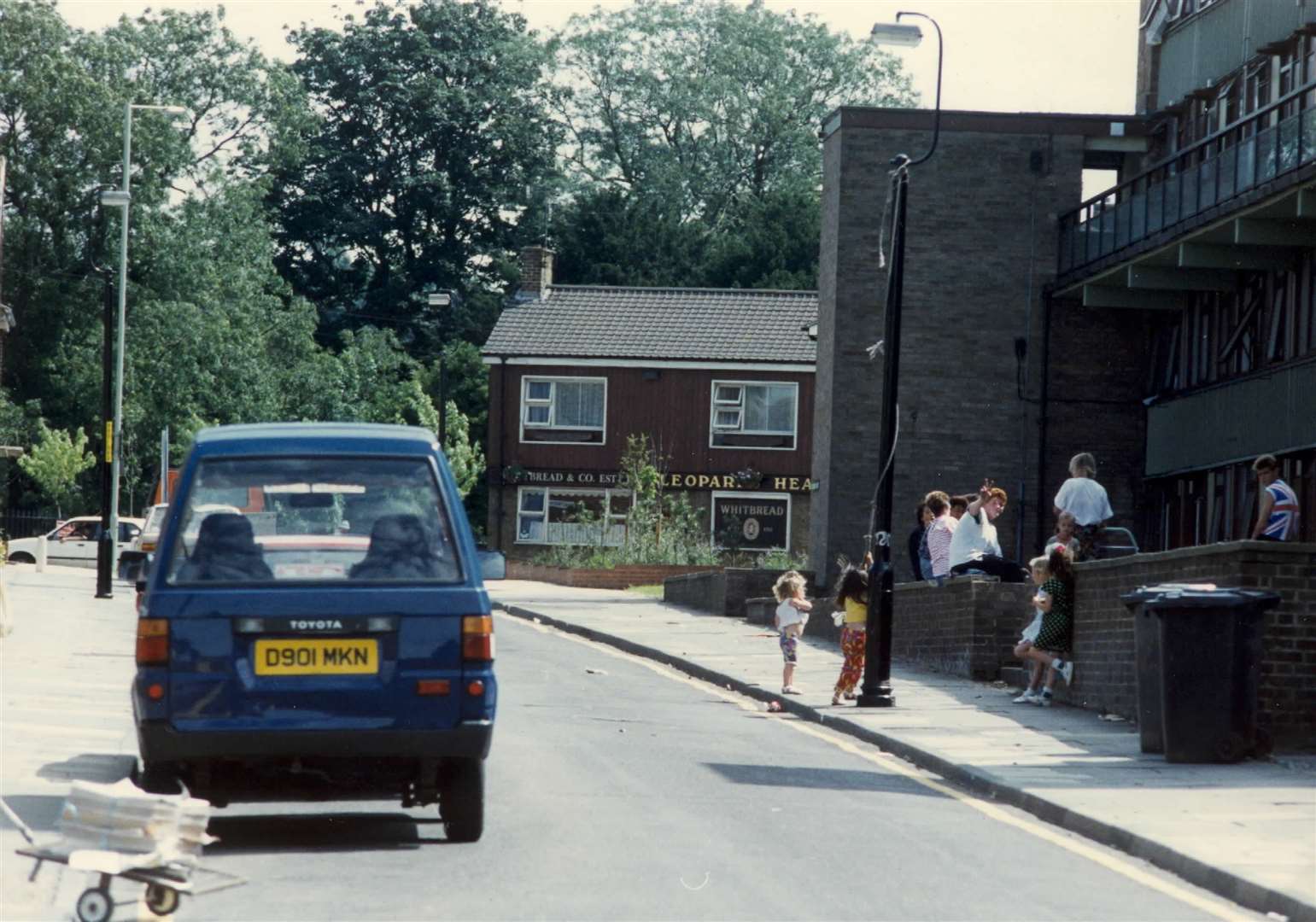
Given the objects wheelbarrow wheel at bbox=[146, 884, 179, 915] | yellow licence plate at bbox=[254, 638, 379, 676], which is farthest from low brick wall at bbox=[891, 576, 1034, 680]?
wheelbarrow wheel at bbox=[146, 884, 179, 915]

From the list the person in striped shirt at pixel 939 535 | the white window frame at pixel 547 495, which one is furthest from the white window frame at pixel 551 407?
the person in striped shirt at pixel 939 535

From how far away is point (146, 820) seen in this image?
738 cm

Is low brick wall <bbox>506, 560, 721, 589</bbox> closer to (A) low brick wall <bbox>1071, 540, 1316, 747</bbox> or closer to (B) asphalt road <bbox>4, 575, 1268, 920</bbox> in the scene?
(B) asphalt road <bbox>4, 575, 1268, 920</bbox>

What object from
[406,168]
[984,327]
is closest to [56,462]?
[406,168]

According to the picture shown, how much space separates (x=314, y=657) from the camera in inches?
383

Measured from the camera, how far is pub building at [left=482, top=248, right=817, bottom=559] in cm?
5716

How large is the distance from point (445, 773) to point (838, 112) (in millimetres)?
27252

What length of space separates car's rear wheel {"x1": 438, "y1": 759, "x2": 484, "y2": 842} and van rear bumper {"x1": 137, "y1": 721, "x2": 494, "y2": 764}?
0.81 ft

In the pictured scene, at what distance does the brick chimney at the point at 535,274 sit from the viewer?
194ft

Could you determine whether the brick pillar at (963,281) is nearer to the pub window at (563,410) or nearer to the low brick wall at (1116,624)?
the low brick wall at (1116,624)

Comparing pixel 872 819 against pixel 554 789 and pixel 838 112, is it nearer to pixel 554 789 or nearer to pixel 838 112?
pixel 554 789

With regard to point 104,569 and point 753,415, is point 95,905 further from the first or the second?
point 753,415

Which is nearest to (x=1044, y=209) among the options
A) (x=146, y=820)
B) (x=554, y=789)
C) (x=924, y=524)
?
(x=924, y=524)

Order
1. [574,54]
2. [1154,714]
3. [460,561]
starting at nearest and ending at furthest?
[460,561], [1154,714], [574,54]
